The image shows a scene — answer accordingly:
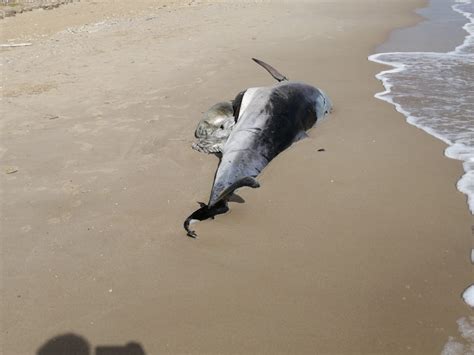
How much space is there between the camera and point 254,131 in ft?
16.5

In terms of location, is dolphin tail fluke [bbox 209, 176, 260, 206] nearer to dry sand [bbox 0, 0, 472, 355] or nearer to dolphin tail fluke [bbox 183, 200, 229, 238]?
dolphin tail fluke [bbox 183, 200, 229, 238]

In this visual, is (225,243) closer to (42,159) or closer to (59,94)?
(42,159)

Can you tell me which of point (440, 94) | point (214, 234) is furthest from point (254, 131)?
point (440, 94)

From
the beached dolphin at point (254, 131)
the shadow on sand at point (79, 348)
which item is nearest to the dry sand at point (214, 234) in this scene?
the shadow on sand at point (79, 348)

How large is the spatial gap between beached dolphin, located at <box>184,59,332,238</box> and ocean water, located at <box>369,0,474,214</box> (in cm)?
147

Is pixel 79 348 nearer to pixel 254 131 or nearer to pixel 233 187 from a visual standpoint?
pixel 233 187

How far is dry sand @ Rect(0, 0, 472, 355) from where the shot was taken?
3010 mm

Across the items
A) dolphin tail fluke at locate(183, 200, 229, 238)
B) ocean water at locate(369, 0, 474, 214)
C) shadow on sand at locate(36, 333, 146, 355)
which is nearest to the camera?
shadow on sand at locate(36, 333, 146, 355)

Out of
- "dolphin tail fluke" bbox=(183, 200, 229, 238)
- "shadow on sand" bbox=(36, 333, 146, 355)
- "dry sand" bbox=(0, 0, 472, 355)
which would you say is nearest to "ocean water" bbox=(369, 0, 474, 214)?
"dry sand" bbox=(0, 0, 472, 355)

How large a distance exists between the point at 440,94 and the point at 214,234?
5391mm

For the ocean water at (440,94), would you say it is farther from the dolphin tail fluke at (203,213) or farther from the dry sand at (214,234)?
the dolphin tail fluke at (203,213)

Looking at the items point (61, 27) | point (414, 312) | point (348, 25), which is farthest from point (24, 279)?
point (61, 27)

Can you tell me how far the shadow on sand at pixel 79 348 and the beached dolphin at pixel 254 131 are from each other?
1.21m

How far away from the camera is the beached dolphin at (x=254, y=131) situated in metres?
4.10
